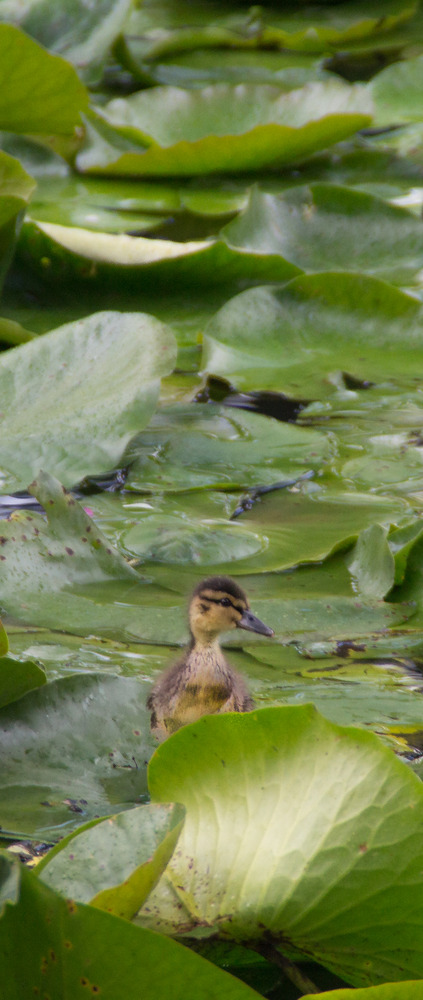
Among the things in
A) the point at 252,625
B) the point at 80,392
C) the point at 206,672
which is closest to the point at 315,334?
the point at 80,392

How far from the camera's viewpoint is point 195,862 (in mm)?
1147

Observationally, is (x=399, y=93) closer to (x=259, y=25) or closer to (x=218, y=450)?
(x=259, y=25)

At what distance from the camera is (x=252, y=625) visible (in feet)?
5.84

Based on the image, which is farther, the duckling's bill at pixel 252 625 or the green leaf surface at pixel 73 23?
the green leaf surface at pixel 73 23

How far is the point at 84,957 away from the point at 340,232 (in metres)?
2.80

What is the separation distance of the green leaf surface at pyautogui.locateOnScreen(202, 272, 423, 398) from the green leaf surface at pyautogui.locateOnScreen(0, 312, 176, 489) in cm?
38

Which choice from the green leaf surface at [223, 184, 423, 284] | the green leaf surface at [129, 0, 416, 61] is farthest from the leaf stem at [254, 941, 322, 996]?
the green leaf surface at [129, 0, 416, 61]

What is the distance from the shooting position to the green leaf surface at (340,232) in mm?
3309

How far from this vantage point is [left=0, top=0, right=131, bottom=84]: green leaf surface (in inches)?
157

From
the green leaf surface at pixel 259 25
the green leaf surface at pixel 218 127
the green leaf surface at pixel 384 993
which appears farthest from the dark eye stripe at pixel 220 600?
the green leaf surface at pixel 259 25

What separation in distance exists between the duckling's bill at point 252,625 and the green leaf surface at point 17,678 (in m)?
0.44

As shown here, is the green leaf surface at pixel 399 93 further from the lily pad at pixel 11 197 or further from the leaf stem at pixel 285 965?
the leaf stem at pixel 285 965

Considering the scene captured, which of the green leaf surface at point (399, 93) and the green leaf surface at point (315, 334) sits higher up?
the green leaf surface at point (399, 93)

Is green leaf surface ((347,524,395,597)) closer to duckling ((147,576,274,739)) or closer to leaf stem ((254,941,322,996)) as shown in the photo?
duckling ((147,576,274,739))
